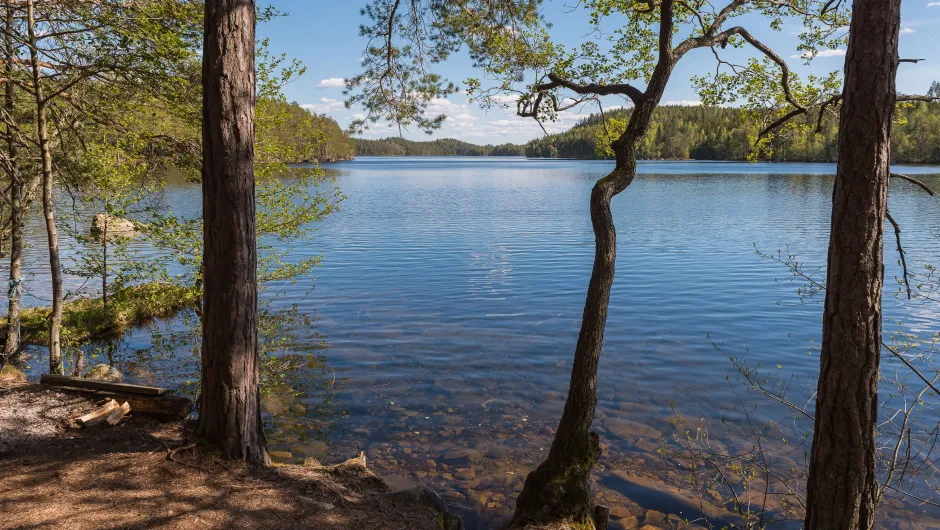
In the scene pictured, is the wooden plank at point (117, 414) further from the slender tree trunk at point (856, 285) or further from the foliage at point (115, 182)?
the slender tree trunk at point (856, 285)

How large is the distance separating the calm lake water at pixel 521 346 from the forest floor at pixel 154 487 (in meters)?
1.94

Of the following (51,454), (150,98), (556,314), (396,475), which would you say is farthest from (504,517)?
(556,314)

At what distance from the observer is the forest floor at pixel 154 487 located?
4605 millimetres

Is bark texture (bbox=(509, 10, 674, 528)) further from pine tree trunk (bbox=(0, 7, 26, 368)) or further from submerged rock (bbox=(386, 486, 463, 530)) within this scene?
pine tree trunk (bbox=(0, 7, 26, 368))

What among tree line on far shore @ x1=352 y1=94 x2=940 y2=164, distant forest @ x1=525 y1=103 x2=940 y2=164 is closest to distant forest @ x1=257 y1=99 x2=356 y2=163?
tree line on far shore @ x1=352 y1=94 x2=940 y2=164

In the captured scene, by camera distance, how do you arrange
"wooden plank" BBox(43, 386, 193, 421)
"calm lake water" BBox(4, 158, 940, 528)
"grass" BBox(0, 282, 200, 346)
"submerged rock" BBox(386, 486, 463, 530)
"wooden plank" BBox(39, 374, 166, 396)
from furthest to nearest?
"grass" BBox(0, 282, 200, 346)
"calm lake water" BBox(4, 158, 940, 528)
"wooden plank" BBox(39, 374, 166, 396)
"wooden plank" BBox(43, 386, 193, 421)
"submerged rock" BBox(386, 486, 463, 530)

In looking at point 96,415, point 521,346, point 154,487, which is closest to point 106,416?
point 96,415

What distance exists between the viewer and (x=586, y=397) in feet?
20.4

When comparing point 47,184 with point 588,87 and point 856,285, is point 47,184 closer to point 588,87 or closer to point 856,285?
point 588,87

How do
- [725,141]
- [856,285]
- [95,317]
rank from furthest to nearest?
1. [725,141]
2. [95,317]
3. [856,285]

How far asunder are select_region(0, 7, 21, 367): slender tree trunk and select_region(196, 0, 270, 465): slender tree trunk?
461 centimetres

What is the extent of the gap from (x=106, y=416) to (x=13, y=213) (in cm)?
510

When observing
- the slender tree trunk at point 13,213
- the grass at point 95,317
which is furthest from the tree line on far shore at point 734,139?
the grass at point 95,317

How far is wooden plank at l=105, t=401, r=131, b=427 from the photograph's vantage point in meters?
6.51
